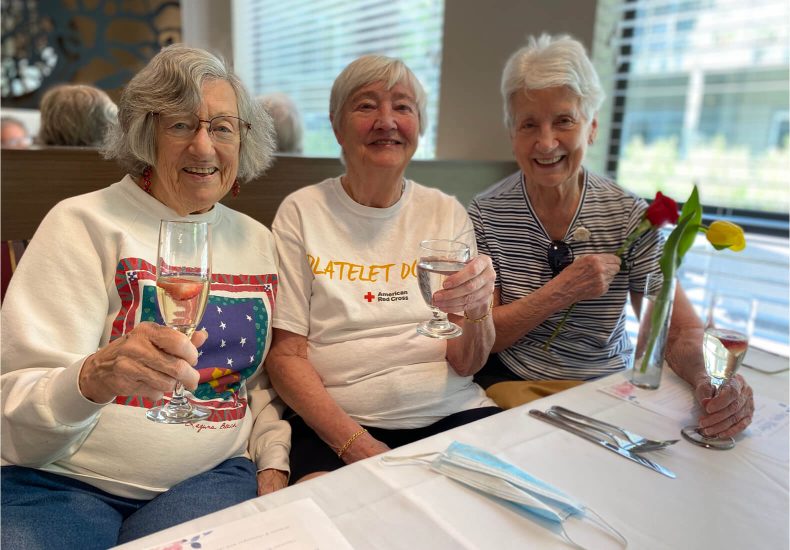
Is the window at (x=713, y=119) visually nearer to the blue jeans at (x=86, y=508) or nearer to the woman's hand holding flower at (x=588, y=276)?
the woman's hand holding flower at (x=588, y=276)

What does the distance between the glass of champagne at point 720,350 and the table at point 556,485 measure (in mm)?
26

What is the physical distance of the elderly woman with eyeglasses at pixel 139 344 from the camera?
92 centimetres

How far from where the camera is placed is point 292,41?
4789 mm

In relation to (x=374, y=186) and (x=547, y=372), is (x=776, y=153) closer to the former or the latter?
(x=547, y=372)

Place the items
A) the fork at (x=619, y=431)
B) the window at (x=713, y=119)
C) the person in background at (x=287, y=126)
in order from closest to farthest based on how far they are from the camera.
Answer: the fork at (x=619, y=431), the window at (x=713, y=119), the person in background at (x=287, y=126)

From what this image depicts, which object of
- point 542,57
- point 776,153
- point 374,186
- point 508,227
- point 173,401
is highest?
point 542,57

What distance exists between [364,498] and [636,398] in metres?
0.71

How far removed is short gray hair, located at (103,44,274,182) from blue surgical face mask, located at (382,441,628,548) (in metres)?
0.81

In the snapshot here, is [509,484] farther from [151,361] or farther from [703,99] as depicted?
[703,99]

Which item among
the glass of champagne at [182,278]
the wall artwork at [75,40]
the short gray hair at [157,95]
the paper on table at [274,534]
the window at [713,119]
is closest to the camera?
the paper on table at [274,534]

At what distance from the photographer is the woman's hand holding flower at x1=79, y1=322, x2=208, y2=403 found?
0.79 m

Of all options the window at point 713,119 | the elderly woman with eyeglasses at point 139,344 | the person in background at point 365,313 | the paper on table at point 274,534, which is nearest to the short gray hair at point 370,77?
the person in background at point 365,313

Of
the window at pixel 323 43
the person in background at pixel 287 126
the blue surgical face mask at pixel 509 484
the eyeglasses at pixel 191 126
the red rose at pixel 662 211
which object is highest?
the window at pixel 323 43

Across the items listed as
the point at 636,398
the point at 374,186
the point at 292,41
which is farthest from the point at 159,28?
the point at 636,398
